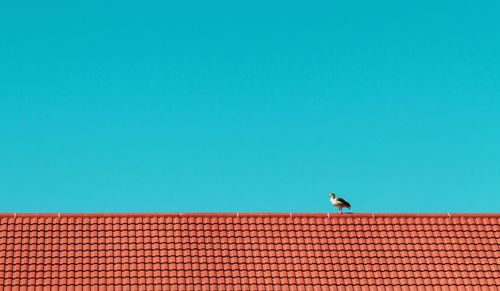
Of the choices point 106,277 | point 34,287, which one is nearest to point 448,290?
point 106,277

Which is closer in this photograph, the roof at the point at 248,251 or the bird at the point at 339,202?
the roof at the point at 248,251

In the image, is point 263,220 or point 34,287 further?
point 263,220

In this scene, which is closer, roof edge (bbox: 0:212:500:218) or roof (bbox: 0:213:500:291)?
roof (bbox: 0:213:500:291)

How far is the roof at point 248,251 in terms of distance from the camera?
28.1 metres

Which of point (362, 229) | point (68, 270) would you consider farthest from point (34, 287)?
point (362, 229)

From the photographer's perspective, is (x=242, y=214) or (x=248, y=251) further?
(x=242, y=214)

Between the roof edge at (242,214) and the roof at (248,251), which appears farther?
the roof edge at (242,214)

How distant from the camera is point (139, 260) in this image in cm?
2870

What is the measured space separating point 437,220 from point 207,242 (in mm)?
7213

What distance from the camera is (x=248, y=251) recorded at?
2942cm

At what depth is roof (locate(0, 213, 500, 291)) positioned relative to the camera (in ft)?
92.2

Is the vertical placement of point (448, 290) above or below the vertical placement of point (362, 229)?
below

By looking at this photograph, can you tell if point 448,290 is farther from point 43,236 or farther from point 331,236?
point 43,236

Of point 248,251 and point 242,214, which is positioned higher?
point 242,214
